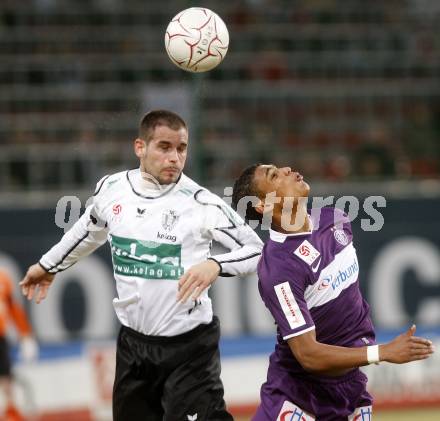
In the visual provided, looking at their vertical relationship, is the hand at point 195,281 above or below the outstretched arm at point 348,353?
above

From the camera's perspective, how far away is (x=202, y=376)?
6.04 meters

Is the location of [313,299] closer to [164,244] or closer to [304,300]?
[304,300]

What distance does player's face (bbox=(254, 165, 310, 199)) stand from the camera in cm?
547

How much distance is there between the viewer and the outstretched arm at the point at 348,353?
492cm

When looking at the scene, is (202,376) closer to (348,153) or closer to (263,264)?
(263,264)

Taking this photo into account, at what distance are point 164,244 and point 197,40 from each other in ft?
4.83

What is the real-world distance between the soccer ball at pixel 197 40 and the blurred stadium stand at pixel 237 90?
575cm

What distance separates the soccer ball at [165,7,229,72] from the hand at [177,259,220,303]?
1786 millimetres

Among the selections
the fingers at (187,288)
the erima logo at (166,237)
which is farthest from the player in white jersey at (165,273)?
the fingers at (187,288)

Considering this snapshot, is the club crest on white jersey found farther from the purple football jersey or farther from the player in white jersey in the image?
the player in white jersey

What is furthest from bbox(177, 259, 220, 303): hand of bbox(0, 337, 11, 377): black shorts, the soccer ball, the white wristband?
bbox(0, 337, 11, 377): black shorts

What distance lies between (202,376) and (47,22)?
10.1 meters

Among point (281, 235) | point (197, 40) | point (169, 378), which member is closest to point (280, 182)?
point (281, 235)

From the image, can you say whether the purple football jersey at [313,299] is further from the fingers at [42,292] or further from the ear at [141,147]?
the fingers at [42,292]
